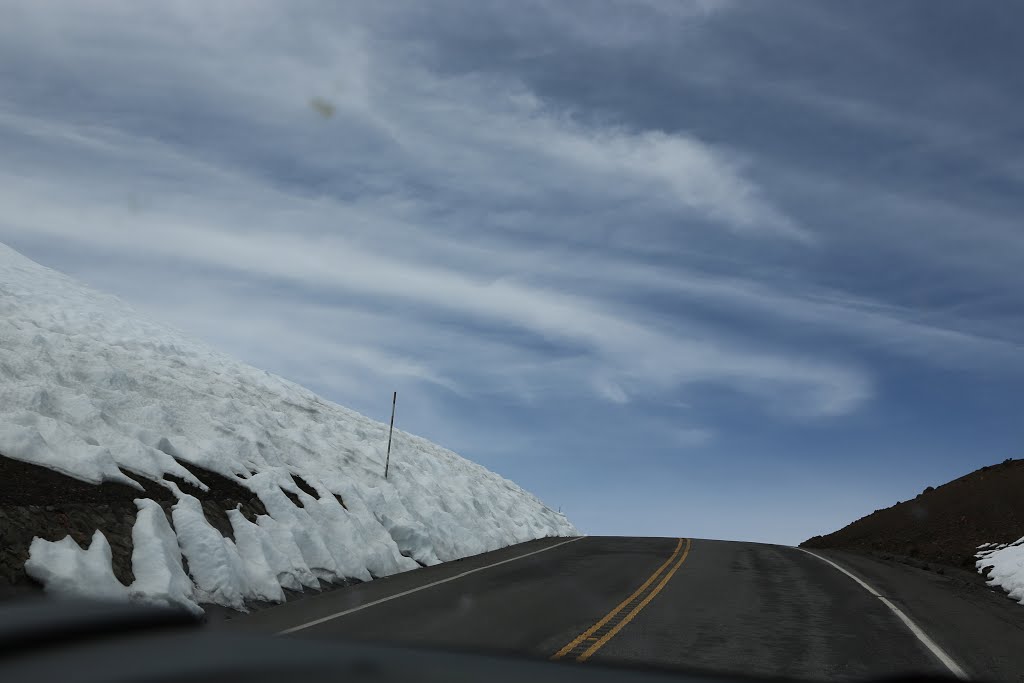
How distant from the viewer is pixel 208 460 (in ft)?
Result: 59.4

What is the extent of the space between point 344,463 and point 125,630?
73.5ft

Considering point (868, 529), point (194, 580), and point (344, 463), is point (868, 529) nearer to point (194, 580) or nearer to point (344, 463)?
point (344, 463)

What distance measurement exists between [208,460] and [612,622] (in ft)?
33.8

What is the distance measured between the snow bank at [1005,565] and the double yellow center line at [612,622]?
702 cm

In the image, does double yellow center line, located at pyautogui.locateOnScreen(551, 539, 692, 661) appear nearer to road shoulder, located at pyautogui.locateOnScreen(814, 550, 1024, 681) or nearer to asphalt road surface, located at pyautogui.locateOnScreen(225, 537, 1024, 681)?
asphalt road surface, located at pyautogui.locateOnScreen(225, 537, 1024, 681)

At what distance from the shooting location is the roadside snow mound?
13312 mm

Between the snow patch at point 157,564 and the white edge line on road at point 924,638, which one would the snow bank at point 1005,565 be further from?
the snow patch at point 157,564

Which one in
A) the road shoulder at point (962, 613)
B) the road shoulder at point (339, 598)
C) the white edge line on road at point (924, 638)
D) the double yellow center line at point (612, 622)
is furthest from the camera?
the road shoulder at point (339, 598)

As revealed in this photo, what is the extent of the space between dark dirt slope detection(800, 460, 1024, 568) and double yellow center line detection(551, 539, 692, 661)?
12465 mm

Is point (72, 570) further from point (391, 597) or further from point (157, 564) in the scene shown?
point (391, 597)

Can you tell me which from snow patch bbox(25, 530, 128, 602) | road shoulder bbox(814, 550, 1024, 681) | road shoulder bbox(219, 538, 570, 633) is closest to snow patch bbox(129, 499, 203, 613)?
snow patch bbox(25, 530, 128, 602)

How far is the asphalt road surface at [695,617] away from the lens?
31.5ft

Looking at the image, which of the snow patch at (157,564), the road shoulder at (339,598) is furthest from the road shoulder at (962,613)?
the snow patch at (157,564)

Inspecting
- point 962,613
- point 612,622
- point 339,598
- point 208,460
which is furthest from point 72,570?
point 962,613
